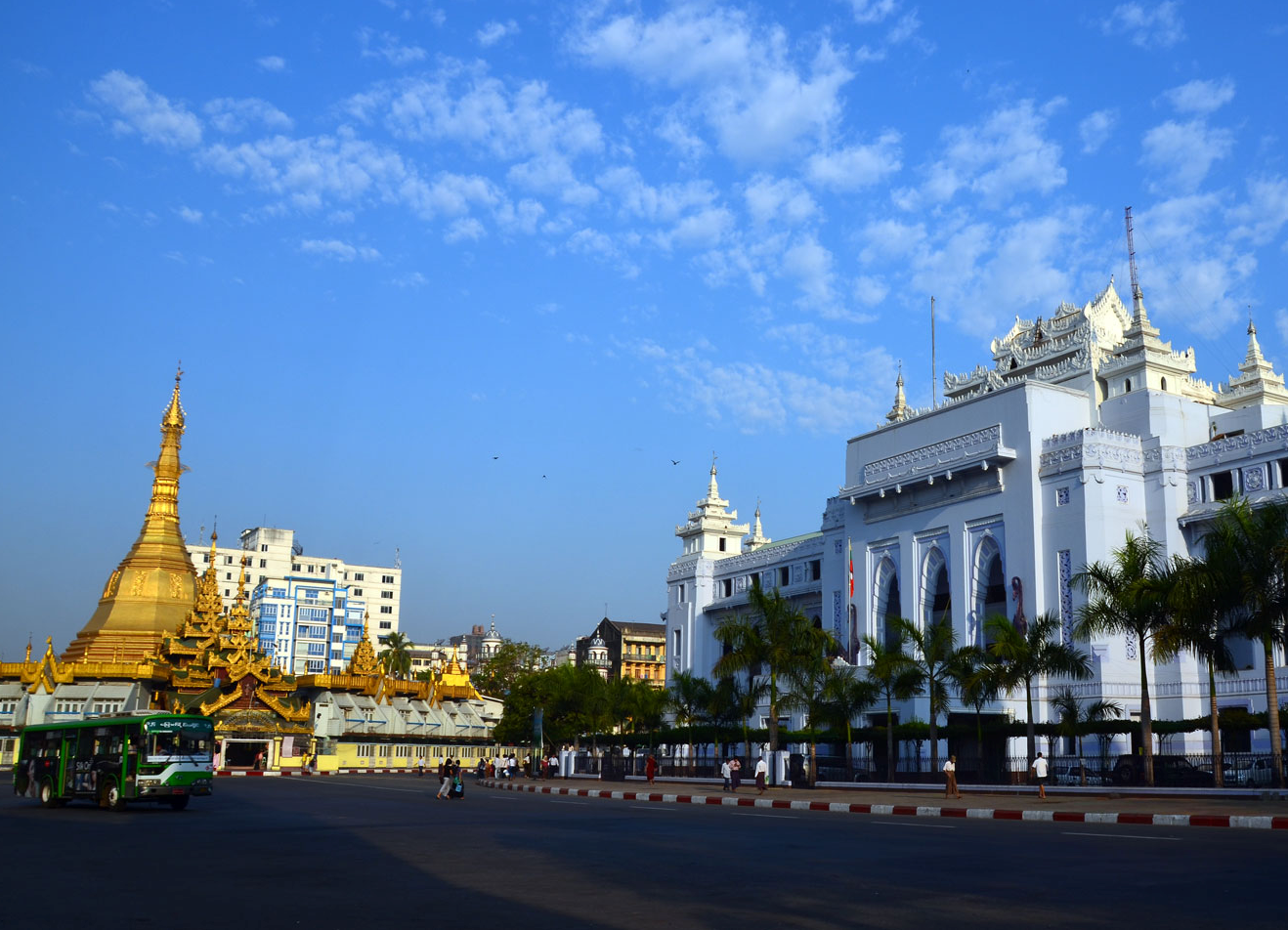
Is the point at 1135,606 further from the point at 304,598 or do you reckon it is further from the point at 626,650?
the point at 304,598

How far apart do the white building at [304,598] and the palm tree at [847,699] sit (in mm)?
80498

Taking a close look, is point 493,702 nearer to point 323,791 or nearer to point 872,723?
point 872,723

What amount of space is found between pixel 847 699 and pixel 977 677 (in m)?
7.02

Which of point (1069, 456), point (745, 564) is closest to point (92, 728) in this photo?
point (1069, 456)

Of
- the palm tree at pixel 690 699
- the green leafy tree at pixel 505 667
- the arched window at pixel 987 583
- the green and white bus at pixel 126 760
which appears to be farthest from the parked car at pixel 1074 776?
the green leafy tree at pixel 505 667

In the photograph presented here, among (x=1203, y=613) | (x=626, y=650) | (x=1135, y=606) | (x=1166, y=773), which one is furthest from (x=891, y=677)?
(x=626, y=650)

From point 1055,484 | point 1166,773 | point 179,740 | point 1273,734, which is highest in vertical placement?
point 1055,484

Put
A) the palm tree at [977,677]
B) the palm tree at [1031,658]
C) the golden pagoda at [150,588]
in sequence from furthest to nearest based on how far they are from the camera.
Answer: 1. the golden pagoda at [150,588]
2. the palm tree at [977,677]
3. the palm tree at [1031,658]

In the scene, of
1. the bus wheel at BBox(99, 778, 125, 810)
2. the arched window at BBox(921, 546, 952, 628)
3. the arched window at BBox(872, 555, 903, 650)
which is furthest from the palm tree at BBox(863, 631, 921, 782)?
the bus wheel at BBox(99, 778, 125, 810)

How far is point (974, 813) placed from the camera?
2548 cm

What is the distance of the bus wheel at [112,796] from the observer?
86.0 feet

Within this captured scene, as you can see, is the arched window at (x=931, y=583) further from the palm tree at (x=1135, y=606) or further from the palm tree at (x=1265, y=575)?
the palm tree at (x=1265, y=575)

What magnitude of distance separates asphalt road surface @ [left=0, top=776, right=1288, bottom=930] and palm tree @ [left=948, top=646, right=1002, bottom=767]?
51.9 ft

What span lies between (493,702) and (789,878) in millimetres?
69609
